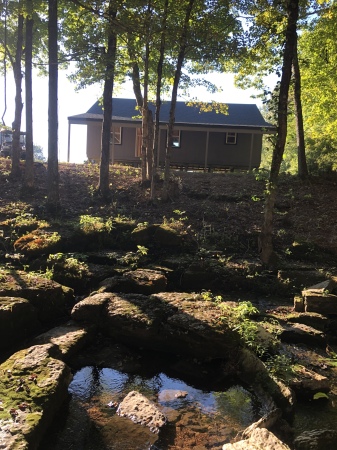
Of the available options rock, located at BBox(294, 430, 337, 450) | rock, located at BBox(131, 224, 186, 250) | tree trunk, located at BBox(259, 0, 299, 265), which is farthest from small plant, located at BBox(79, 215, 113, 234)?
rock, located at BBox(294, 430, 337, 450)

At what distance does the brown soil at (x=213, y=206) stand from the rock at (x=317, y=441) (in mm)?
6482

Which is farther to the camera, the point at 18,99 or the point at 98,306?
the point at 18,99

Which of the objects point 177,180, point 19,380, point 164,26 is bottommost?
point 19,380

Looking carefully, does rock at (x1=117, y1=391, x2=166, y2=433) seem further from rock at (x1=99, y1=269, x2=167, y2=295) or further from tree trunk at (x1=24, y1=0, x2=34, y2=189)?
tree trunk at (x1=24, y1=0, x2=34, y2=189)

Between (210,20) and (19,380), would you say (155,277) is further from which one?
(210,20)

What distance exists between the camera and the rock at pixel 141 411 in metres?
3.96

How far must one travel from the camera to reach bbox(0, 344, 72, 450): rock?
10.5 ft

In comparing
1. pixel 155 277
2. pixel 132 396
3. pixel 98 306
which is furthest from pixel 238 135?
pixel 132 396

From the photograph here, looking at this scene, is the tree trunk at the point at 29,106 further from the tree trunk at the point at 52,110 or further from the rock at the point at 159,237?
the rock at the point at 159,237

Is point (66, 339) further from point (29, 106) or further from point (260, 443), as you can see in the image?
point (29, 106)

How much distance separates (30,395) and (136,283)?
376 centimetres

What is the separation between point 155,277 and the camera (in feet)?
25.1

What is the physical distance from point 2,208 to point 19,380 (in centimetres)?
933

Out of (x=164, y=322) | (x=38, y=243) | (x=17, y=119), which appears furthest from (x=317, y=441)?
(x=17, y=119)
